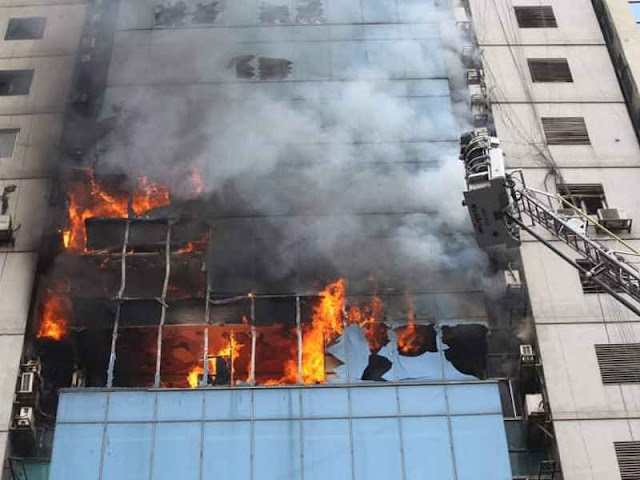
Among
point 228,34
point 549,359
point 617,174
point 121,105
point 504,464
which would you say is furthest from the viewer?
point 228,34

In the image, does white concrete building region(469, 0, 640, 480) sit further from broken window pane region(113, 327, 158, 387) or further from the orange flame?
broken window pane region(113, 327, 158, 387)

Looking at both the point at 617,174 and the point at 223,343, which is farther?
the point at 617,174

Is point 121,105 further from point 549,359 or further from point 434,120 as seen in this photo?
point 549,359

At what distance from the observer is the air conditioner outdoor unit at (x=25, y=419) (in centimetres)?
2286

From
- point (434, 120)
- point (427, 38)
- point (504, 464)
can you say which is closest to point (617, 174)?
point (434, 120)

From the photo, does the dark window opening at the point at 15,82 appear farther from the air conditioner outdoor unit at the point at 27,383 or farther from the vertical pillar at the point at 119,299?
the air conditioner outdoor unit at the point at 27,383

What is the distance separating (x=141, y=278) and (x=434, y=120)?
450 inches

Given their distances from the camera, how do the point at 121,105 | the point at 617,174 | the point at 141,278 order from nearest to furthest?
the point at 141,278, the point at 617,174, the point at 121,105

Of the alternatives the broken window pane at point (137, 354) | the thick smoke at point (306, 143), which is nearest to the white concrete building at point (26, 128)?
the thick smoke at point (306, 143)

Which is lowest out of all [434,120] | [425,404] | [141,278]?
[425,404]

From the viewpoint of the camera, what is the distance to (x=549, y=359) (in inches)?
933

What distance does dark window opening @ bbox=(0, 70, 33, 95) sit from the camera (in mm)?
29942

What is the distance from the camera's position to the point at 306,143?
93.4 feet

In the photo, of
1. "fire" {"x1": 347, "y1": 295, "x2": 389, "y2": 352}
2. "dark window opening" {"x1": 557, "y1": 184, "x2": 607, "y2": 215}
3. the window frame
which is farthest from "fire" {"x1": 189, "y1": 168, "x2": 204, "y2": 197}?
"dark window opening" {"x1": 557, "y1": 184, "x2": 607, "y2": 215}
